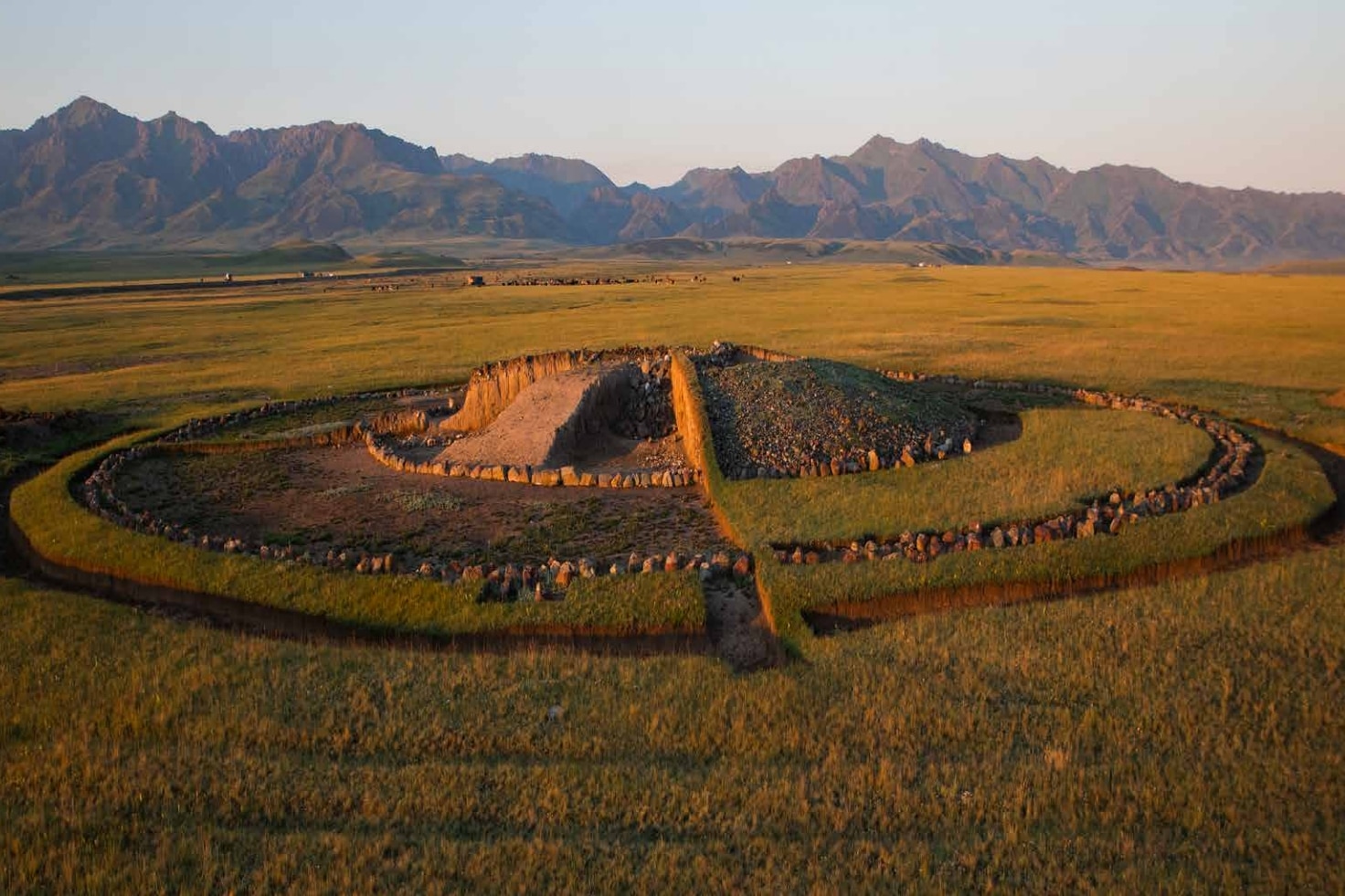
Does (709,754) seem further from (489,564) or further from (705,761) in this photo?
(489,564)

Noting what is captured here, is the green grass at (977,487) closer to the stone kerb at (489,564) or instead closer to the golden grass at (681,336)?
the stone kerb at (489,564)

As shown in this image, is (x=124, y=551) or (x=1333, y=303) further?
(x=1333, y=303)

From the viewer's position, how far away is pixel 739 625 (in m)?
14.5

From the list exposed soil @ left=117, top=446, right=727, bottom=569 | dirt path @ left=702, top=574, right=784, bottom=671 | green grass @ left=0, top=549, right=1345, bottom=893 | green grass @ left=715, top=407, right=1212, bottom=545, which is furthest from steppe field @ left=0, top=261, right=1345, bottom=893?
exposed soil @ left=117, top=446, right=727, bottom=569

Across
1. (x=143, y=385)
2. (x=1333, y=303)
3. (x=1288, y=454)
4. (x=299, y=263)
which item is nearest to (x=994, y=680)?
(x=1288, y=454)

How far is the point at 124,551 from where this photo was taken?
17.8m

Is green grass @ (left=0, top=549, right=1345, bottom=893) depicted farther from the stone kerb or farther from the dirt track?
the stone kerb

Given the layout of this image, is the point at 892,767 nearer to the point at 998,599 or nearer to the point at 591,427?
the point at 998,599

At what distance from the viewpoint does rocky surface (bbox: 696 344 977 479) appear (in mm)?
23219

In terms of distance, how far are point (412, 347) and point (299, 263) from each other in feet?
500

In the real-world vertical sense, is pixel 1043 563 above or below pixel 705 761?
above

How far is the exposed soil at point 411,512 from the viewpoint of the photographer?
18562 millimetres

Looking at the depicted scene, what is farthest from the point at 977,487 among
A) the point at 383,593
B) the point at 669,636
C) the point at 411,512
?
the point at 411,512

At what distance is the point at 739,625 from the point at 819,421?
11.5m
